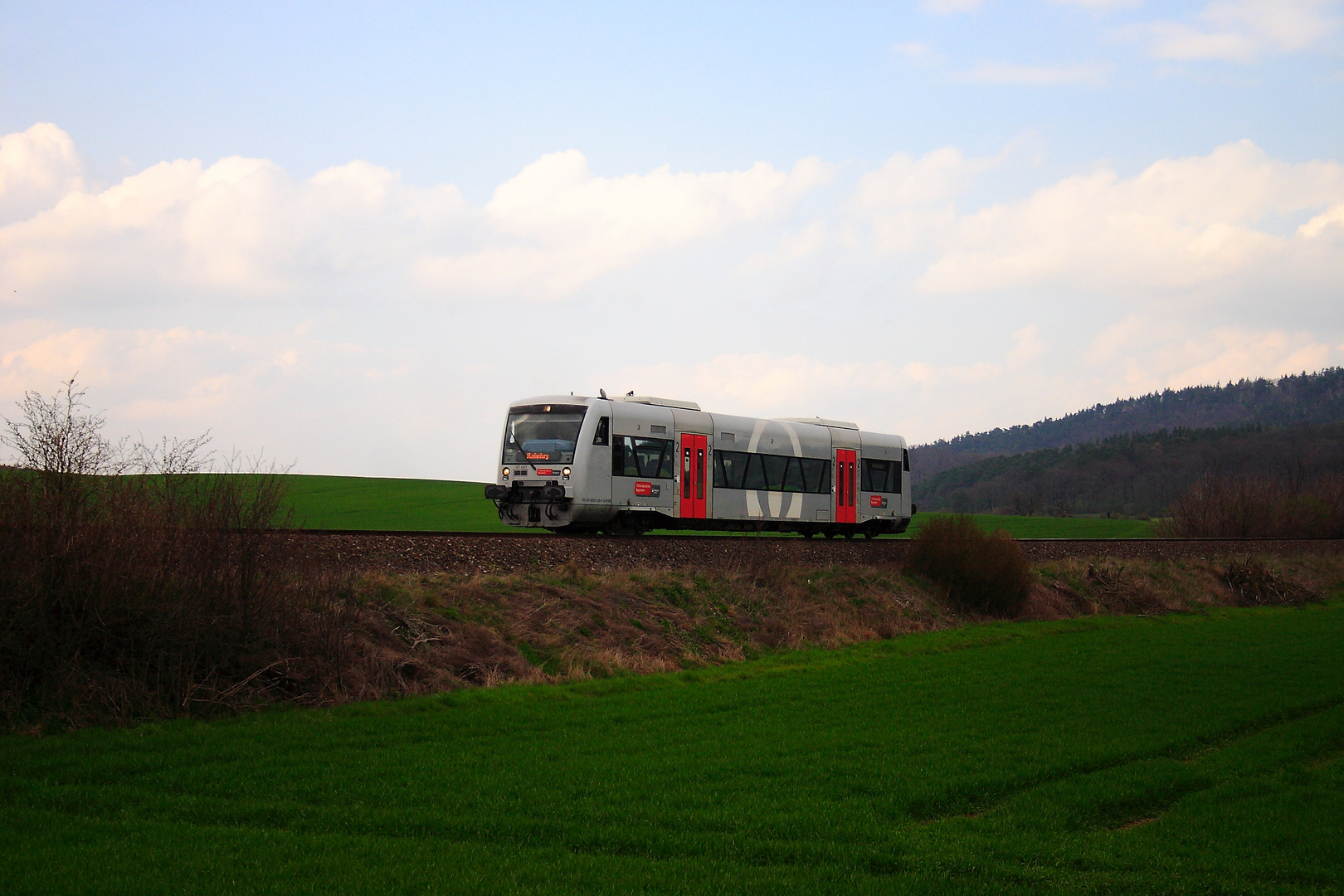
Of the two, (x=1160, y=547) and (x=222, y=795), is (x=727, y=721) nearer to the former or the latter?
(x=222, y=795)

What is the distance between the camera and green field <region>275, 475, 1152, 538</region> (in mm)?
47594

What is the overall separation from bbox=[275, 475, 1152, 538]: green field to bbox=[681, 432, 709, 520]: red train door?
33.2 feet

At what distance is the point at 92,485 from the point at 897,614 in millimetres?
19948

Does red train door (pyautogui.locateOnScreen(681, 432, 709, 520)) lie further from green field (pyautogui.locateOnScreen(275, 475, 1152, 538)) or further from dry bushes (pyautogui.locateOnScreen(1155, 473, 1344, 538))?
dry bushes (pyautogui.locateOnScreen(1155, 473, 1344, 538))

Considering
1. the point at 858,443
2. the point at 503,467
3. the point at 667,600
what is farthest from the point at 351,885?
the point at 858,443

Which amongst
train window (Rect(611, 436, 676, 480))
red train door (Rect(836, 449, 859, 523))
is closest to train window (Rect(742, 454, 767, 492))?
train window (Rect(611, 436, 676, 480))

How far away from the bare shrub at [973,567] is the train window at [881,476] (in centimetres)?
306

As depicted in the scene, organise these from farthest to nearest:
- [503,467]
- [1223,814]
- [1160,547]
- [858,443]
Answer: [1160,547] < [858,443] < [503,467] < [1223,814]

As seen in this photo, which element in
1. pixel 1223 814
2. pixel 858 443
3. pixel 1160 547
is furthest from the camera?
pixel 1160 547

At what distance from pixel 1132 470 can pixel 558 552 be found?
149m

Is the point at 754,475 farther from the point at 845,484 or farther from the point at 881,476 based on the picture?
the point at 881,476

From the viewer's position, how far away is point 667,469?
1074 inches

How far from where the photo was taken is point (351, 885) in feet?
24.5

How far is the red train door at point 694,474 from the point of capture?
27734 mm
